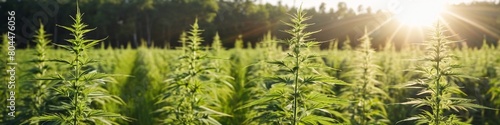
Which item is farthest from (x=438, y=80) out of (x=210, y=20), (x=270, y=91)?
(x=210, y=20)

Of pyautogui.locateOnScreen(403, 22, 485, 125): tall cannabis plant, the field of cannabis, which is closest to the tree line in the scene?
the field of cannabis

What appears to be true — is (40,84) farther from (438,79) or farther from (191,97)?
(438,79)

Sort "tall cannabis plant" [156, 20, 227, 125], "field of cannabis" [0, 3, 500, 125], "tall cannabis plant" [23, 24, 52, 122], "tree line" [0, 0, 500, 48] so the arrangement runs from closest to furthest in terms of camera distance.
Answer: "field of cannabis" [0, 3, 500, 125] < "tall cannabis plant" [156, 20, 227, 125] < "tall cannabis plant" [23, 24, 52, 122] < "tree line" [0, 0, 500, 48]

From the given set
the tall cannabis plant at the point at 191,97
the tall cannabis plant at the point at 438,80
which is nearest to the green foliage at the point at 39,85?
the tall cannabis plant at the point at 191,97

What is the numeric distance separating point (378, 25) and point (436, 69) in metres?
42.7

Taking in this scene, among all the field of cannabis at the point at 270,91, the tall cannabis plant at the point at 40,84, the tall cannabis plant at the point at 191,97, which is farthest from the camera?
the tall cannabis plant at the point at 40,84

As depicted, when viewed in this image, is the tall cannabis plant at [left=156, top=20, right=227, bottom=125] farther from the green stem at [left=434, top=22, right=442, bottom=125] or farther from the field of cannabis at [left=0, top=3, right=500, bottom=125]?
the green stem at [left=434, top=22, right=442, bottom=125]

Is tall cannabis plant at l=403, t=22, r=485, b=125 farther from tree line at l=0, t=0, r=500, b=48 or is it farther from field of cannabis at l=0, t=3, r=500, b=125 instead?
tree line at l=0, t=0, r=500, b=48

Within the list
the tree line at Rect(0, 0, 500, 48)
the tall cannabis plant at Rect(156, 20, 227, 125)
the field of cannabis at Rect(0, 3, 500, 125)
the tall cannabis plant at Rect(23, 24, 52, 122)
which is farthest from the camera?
the tree line at Rect(0, 0, 500, 48)

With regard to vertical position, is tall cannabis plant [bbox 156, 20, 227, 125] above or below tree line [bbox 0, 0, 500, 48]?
below

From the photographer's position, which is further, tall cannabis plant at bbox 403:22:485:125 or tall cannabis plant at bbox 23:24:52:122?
tall cannabis plant at bbox 23:24:52:122

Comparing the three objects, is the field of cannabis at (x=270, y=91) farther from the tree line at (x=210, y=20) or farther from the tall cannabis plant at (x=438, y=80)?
the tree line at (x=210, y=20)

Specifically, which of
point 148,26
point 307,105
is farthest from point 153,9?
point 307,105

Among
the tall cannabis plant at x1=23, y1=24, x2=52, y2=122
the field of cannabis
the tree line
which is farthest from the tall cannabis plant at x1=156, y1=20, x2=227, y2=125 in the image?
the tree line
